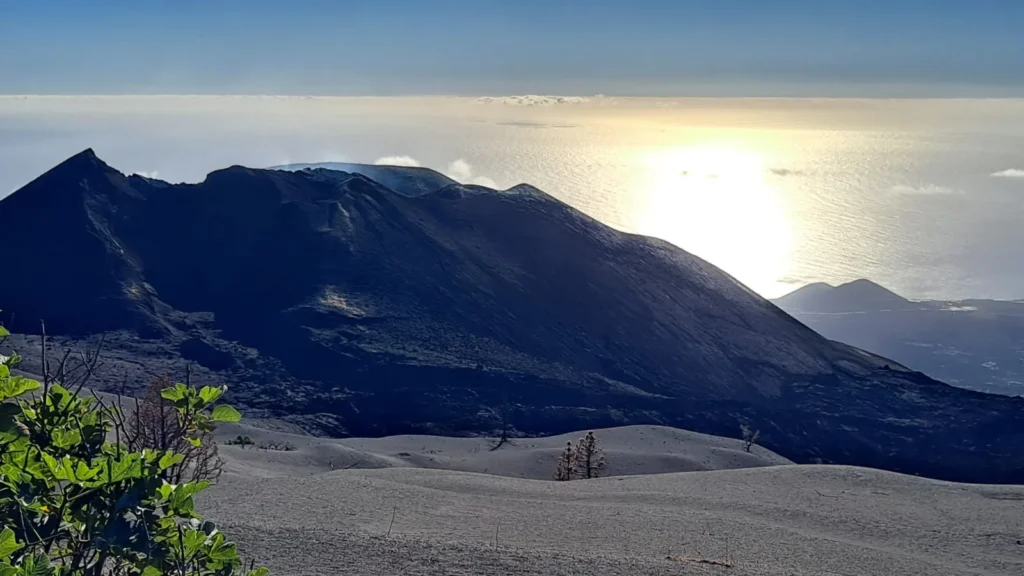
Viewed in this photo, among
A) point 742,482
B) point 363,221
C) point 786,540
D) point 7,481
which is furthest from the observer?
point 363,221

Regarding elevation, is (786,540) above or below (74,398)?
below

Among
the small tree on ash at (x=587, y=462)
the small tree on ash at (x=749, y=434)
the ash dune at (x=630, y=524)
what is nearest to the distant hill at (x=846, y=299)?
the small tree on ash at (x=749, y=434)

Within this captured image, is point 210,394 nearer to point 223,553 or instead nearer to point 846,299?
point 223,553

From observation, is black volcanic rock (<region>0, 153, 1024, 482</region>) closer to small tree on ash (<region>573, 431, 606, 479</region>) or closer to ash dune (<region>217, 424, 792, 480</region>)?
ash dune (<region>217, 424, 792, 480</region>)

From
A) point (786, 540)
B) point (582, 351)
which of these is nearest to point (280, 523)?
point (786, 540)

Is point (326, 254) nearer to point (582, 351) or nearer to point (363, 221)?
point (363, 221)

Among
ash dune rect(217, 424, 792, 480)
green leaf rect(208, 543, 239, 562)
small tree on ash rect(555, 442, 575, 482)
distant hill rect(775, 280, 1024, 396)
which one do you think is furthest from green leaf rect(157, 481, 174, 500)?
distant hill rect(775, 280, 1024, 396)
